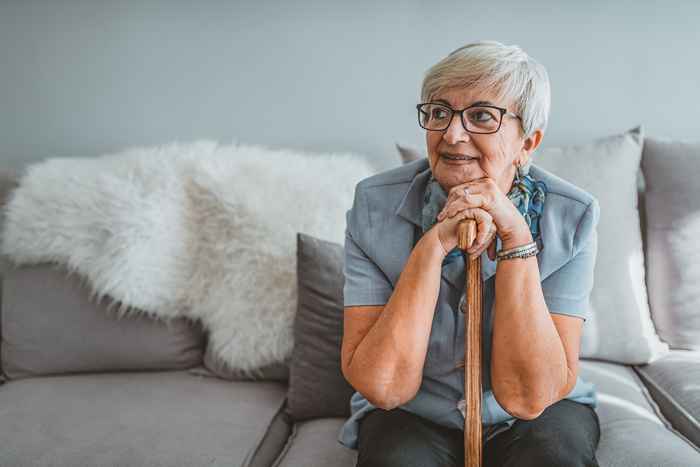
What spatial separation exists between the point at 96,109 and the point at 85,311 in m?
0.83

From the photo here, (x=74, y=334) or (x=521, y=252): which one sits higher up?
(x=521, y=252)

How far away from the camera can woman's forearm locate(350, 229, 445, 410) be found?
45.7 inches

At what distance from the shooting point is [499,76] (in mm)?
1160

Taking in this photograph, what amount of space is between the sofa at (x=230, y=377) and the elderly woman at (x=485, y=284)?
0.19 m

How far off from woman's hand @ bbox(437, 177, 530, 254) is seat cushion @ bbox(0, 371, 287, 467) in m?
0.73

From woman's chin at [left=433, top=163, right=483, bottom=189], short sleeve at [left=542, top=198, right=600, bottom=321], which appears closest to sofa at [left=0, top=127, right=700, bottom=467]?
woman's chin at [left=433, top=163, right=483, bottom=189]


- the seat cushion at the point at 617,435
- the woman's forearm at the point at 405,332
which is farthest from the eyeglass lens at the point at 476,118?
the seat cushion at the point at 617,435

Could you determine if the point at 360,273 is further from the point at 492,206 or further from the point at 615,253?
the point at 615,253

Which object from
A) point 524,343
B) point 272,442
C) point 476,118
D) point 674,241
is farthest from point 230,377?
point 674,241

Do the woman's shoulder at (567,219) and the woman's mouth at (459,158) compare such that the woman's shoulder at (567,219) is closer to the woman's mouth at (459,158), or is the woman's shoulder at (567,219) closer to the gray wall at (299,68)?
the woman's mouth at (459,158)

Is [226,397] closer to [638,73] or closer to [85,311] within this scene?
[85,311]

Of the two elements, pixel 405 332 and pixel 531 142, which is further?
pixel 531 142

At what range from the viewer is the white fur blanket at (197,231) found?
172 cm

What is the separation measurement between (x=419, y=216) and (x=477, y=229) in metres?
0.18
